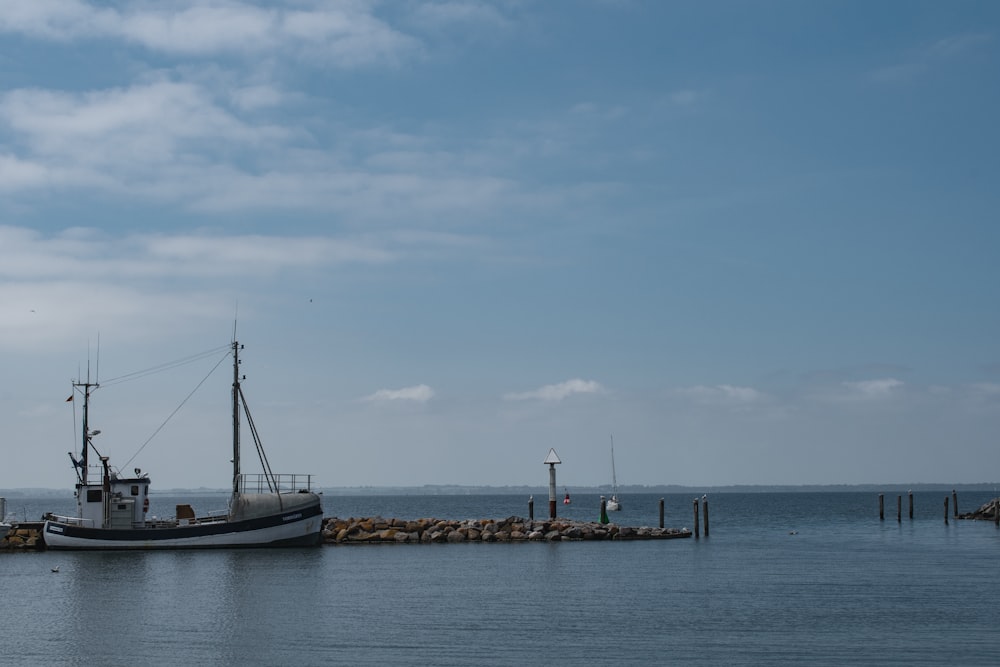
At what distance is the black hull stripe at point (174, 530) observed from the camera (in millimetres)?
57938

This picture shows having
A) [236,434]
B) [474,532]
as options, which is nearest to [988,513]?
[474,532]

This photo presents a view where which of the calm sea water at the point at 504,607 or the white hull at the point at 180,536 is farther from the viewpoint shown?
the white hull at the point at 180,536

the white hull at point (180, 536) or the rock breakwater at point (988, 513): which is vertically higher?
the white hull at point (180, 536)

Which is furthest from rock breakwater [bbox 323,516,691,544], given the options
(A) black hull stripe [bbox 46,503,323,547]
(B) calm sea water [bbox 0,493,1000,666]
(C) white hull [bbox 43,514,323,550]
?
(A) black hull stripe [bbox 46,503,323,547]

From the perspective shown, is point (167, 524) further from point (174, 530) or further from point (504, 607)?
point (504, 607)

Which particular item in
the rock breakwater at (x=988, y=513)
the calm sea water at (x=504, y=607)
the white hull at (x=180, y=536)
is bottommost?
the rock breakwater at (x=988, y=513)

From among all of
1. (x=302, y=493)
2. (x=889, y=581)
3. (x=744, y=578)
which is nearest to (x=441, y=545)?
(x=302, y=493)

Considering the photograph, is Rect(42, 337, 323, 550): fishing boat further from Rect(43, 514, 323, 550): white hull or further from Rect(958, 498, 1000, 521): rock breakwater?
Rect(958, 498, 1000, 521): rock breakwater

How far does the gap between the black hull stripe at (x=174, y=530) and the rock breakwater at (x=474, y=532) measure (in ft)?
20.9

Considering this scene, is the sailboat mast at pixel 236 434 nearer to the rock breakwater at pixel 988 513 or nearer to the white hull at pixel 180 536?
the white hull at pixel 180 536

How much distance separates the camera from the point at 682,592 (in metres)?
40.2

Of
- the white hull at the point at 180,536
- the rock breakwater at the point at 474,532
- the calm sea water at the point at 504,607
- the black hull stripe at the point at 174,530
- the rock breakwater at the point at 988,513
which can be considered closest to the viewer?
the calm sea water at the point at 504,607

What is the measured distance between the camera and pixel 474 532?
→ 66.6 m

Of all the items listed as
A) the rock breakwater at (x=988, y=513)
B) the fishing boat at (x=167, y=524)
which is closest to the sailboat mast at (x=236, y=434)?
the fishing boat at (x=167, y=524)
